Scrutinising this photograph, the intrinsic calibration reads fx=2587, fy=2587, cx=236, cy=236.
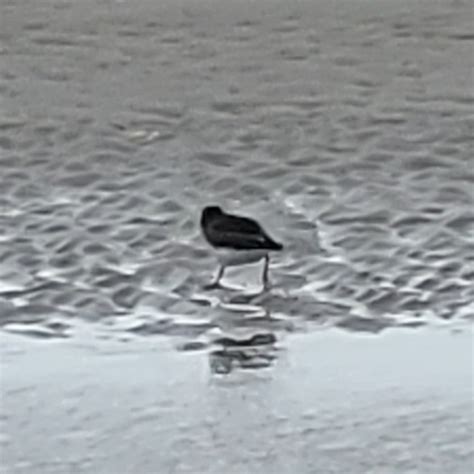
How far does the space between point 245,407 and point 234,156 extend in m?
3.69

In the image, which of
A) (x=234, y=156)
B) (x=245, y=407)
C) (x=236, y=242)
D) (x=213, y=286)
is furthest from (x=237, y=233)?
(x=245, y=407)

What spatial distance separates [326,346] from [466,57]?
4.56 meters

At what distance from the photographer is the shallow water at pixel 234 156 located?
37.2ft

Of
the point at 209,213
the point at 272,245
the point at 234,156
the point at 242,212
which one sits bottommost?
the point at 272,245

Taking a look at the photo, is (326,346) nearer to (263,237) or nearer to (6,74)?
(263,237)

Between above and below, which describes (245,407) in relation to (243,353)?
below

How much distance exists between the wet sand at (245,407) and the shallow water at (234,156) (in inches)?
17.4

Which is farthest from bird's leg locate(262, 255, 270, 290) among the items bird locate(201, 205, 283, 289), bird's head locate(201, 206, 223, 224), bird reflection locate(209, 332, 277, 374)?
bird reflection locate(209, 332, 277, 374)

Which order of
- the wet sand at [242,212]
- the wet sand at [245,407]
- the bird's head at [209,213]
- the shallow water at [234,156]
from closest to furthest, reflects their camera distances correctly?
the wet sand at [245,407]
the wet sand at [242,212]
the shallow water at [234,156]
the bird's head at [209,213]

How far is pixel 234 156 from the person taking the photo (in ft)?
43.4

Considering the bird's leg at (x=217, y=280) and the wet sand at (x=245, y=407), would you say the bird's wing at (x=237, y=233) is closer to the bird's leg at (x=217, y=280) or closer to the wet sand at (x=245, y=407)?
the bird's leg at (x=217, y=280)

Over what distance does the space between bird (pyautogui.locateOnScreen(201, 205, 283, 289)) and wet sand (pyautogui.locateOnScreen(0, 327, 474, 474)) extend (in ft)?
2.78

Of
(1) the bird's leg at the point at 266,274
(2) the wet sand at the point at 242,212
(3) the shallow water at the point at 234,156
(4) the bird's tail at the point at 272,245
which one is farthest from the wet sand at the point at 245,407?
(4) the bird's tail at the point at 272,245

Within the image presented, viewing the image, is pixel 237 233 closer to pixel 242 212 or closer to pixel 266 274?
pixel 266 274
